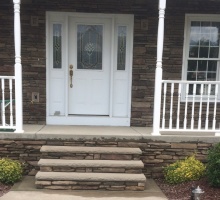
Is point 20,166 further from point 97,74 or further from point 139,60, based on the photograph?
point 139,60

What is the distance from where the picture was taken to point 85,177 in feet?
14.7

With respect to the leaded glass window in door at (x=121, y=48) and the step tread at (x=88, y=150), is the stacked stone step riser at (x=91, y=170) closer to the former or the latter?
the step tread at (x=88, y=150)

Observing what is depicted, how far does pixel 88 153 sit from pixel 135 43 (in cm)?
265

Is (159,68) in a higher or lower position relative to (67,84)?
higher

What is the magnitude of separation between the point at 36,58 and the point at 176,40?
3.05 m

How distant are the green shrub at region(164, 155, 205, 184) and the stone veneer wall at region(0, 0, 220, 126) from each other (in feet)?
4.95

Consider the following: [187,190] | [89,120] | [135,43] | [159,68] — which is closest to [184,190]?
[187,190]

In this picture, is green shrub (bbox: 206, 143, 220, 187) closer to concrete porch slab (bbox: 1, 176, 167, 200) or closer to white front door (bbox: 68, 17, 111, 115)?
concrete porch slab (bbox: 1, 176, 167, 200)

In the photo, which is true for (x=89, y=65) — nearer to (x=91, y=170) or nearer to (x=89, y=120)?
(x=89, y=120)

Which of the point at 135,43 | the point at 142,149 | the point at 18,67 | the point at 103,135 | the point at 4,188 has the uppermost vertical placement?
the point at 135,43

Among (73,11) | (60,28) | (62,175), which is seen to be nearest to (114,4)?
(73,11)

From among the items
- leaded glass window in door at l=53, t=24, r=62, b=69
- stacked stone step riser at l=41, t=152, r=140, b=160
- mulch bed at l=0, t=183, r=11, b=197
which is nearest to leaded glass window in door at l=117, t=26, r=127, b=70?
leaded glass window in door at l=53, t=24, r=62, b=69

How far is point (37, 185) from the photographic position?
4.48 metres

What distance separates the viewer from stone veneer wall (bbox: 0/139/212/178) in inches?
201
